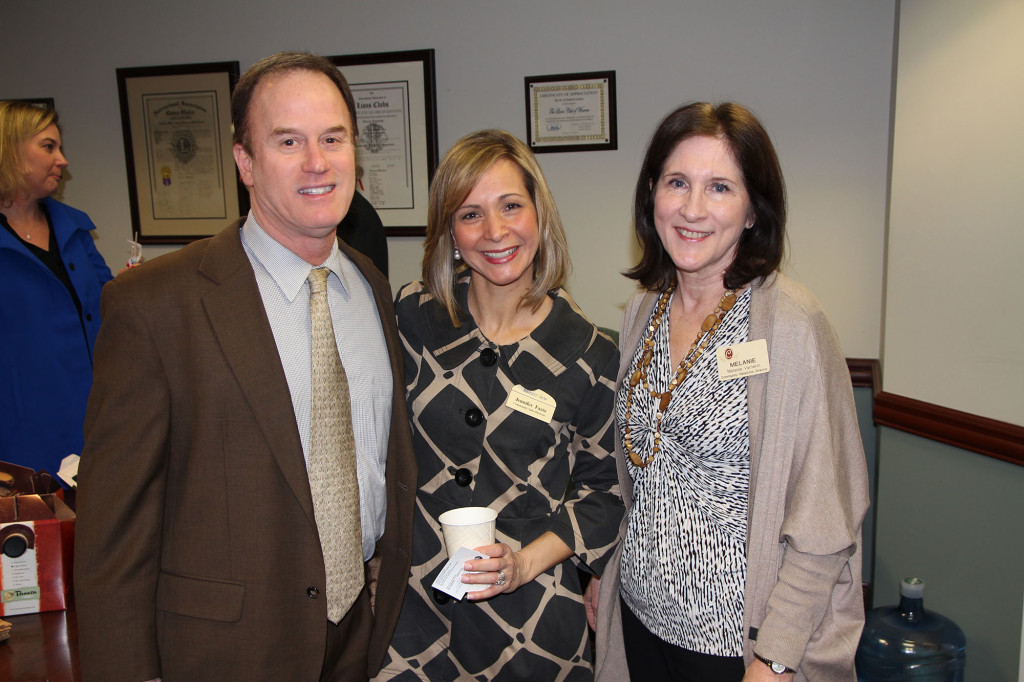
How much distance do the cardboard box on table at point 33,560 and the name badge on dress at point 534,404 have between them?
1.13 metres

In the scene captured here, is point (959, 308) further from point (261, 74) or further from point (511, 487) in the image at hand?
point (261, 74)

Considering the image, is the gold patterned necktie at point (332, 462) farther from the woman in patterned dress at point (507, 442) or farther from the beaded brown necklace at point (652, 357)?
the beaded brown necklace at point (652, 357)

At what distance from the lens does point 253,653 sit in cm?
138

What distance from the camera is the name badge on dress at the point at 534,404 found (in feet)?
5.73

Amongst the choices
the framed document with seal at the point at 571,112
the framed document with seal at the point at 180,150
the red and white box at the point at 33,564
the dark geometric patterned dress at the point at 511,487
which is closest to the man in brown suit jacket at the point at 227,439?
the dark geometric patterned dress at the point at 511,487

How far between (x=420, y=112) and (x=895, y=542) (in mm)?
2949

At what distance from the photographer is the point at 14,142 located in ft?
9.57

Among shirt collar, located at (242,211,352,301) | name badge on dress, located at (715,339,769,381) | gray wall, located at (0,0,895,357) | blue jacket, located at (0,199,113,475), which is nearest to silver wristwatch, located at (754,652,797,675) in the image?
name badge on dress, located at (715,339,769,381)

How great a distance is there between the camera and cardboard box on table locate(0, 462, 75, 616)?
5.59 ft

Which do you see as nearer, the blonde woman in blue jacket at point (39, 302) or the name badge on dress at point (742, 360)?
the name badge on dress at point (742, 360)

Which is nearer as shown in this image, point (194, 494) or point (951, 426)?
point (194, 494)

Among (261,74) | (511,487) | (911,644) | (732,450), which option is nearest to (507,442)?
(511,487)

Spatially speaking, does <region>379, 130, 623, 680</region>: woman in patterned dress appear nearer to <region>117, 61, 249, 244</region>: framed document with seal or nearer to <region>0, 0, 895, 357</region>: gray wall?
<region>0, 0, 895, 357</region>: gray wall

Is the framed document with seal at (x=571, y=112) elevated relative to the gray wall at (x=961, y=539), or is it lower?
elevated
